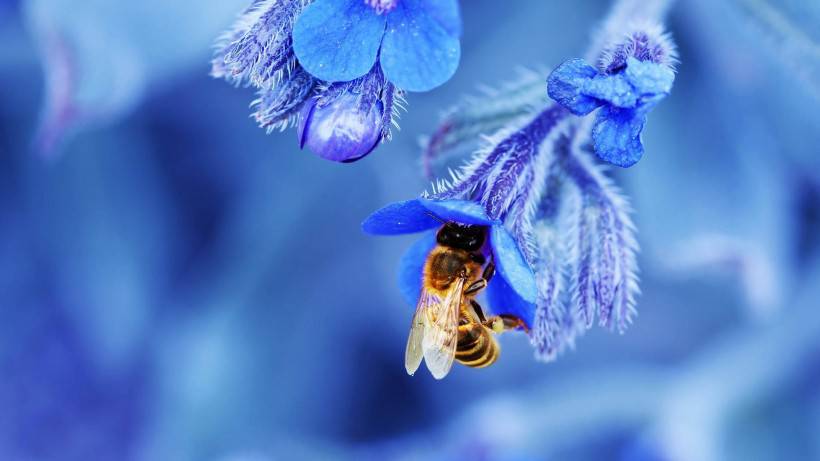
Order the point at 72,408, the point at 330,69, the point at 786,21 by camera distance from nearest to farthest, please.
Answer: the point at 330,69 < the point at 786,21 < the point at 72,408

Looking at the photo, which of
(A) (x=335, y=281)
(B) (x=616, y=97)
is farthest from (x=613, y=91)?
(A) (x=335, y=281)

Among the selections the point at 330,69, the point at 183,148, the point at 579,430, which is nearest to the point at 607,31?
the point at 330,69

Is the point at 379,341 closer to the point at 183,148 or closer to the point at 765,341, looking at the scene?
the point at 183,148

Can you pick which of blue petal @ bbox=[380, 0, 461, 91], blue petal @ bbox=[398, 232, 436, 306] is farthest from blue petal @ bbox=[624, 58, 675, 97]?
blue petal @ bbox=[398, 232, 436, 306]

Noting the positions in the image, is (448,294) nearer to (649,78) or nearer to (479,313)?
(479,313)

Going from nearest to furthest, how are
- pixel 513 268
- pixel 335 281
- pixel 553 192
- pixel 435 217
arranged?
pixel 513 268 → pixel 435 217 → pixel 553 192 → pixel 335 281
